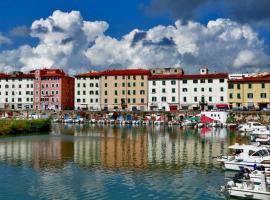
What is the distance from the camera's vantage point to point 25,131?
255 feet

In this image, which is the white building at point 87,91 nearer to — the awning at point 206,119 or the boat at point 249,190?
the awning at point 206,119

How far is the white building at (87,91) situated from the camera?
13912 cm

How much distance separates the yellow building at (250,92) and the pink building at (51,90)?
56.7 meters

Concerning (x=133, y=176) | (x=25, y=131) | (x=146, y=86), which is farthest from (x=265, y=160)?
(x=146, y=86)

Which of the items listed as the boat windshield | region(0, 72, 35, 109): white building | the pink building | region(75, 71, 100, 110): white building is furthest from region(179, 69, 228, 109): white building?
the boat windshield

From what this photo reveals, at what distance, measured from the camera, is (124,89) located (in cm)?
13475

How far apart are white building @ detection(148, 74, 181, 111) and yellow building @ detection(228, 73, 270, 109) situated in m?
16.2

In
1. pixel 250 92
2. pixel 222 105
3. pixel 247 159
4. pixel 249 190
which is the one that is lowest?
pixel 249 190

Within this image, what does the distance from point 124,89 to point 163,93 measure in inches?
502

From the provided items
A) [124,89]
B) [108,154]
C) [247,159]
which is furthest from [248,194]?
[124,89]

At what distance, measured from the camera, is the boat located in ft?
80.8

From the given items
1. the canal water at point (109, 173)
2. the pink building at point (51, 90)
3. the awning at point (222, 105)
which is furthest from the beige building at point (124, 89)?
the canal water at point (109, 173)

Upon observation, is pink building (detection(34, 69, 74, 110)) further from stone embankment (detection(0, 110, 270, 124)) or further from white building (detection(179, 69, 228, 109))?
white building (detection(179, 69, 228, 109))

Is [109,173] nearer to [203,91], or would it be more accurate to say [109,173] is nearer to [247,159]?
[247,159]
